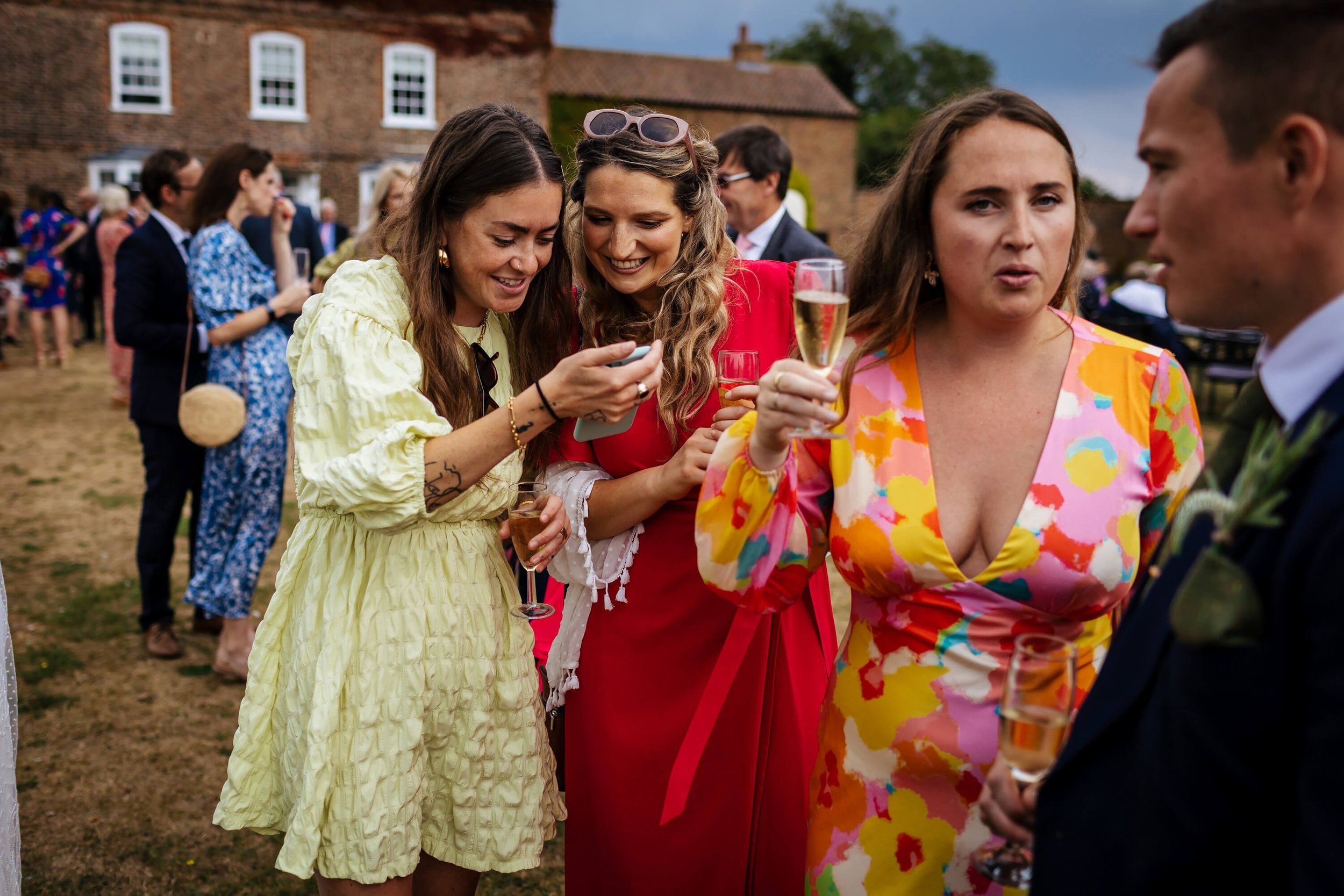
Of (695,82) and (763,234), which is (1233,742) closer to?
(763,234)

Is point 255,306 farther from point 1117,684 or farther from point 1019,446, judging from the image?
point 1117,684

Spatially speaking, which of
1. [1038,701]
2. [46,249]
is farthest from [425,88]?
[1038,701]

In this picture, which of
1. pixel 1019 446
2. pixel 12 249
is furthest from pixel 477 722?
pixel 12 249

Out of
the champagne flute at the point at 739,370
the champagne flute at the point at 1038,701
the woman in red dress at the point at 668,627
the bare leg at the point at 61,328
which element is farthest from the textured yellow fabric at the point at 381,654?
the bare leg at the point at 61,328

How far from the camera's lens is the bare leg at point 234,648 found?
5004mm

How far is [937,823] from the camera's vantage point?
1.81 m

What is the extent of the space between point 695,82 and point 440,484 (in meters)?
34.9

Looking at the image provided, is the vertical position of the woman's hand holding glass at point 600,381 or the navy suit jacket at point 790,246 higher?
the navy suit jacket at point 790,246

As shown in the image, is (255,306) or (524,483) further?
(255,306)

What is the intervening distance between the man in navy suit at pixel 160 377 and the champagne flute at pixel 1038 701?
15.6 ft

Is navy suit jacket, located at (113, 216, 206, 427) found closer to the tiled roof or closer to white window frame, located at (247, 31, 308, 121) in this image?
white window frame, located at (247, 31, 308, 121)

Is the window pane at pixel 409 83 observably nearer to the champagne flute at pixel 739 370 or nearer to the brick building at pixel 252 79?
the brick building at pixel 252 79

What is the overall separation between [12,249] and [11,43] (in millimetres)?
11030

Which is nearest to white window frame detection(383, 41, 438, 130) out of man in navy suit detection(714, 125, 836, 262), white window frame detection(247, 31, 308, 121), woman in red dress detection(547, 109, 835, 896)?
white window frame detection(247, 31, 308, 121)
